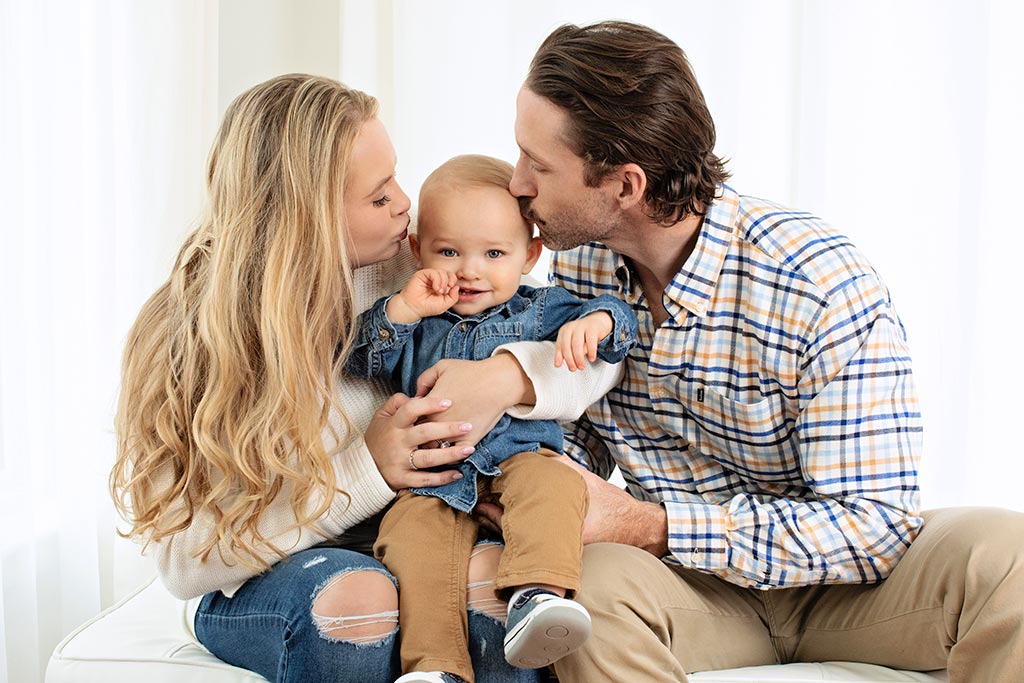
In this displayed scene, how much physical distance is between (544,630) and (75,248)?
1.31m

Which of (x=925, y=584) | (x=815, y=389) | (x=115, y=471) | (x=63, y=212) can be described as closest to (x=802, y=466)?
(x=815, y=389)

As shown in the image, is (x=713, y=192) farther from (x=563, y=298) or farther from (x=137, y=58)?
(x=137, y=58)

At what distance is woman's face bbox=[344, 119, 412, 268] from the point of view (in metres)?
1.60

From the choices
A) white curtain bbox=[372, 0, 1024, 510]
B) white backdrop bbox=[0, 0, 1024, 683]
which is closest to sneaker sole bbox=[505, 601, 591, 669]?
white backdrop bbox=[0, 0, 1024, 683]

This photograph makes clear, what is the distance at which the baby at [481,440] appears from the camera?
141 cm

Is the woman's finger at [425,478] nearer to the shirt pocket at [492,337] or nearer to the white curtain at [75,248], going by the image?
the shirt pocket at [492,337]

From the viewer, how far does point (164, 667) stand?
1.58 m

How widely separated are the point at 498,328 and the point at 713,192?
419 millimetres

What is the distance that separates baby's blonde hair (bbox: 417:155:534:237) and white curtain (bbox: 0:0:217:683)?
24.2 inches

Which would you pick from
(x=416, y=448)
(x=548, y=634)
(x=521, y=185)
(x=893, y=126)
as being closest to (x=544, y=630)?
(x=548, y=634)

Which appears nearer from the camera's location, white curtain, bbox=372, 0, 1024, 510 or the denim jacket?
the denim jacket

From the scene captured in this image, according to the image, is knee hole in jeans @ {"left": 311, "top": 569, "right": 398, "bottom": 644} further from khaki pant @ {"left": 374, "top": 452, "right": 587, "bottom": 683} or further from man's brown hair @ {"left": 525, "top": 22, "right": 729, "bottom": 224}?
man's brown hair @ {"left": 525, "top": 22, "right": 729, "bottom": 224}

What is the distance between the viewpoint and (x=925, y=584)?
5.16 ft

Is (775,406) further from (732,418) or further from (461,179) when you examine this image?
(461,179)
